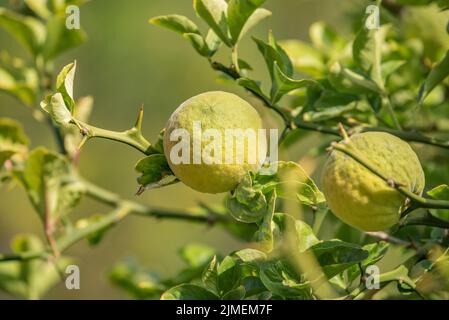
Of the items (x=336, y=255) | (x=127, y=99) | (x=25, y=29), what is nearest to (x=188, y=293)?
(x=336, y=255)

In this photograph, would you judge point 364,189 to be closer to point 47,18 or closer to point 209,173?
point 209,173

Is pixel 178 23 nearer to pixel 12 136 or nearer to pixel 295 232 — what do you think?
pixel 295 232

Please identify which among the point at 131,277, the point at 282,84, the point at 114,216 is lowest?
the point at 131,277

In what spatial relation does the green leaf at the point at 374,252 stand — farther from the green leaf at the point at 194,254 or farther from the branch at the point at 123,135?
the green leaf at the point at 194,254

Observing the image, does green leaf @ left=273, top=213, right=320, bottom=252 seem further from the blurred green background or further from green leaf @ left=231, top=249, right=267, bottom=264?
the blurred green background

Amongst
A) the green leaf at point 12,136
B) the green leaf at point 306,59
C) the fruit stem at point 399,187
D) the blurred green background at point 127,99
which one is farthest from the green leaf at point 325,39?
the blurred green background at point 127,99
